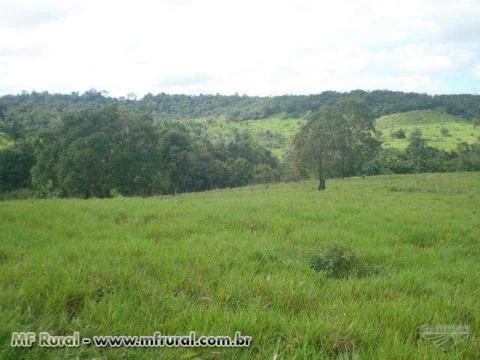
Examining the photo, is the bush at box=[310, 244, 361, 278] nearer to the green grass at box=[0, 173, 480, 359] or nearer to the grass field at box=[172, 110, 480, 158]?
the green grass at box=[0, 173, 480, 359]

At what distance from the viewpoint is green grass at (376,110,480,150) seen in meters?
92.4

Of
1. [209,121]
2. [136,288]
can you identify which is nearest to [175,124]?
[136,288]

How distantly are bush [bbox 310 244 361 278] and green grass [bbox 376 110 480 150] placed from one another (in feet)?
277

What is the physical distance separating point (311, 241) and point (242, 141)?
7180cm

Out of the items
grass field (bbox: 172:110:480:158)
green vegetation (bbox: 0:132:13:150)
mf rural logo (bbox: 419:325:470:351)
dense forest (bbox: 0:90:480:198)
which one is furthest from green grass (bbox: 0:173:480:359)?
grass field (bbox: 172:110:480:158)

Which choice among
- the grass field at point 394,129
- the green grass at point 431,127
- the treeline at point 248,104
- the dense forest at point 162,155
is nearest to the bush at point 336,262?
the dense forest at point 162,155

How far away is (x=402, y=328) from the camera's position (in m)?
4.27

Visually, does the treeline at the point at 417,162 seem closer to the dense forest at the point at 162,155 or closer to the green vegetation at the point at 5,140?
the dense forest at the point at 162,155

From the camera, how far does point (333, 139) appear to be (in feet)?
114

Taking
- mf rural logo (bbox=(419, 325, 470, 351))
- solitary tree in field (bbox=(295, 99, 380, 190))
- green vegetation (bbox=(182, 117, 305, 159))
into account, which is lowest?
mf rural logo (bbox=(419, 325, 470, 351))

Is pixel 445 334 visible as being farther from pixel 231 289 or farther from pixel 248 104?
pixel 248 104

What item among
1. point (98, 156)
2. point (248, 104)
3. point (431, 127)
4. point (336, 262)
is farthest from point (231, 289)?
point (248, 104)

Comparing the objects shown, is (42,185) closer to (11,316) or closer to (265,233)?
(265,233)

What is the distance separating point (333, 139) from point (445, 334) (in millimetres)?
31795
